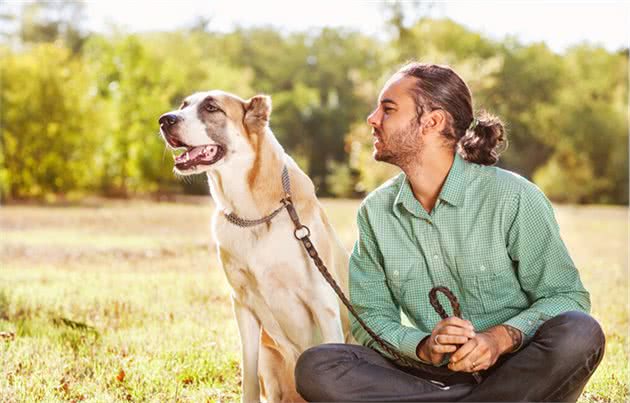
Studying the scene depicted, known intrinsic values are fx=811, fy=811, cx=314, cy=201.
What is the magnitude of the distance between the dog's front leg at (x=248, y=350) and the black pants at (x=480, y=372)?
81 centimetres

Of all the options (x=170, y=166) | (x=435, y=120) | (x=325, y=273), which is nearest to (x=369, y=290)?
(x=325, y=273)

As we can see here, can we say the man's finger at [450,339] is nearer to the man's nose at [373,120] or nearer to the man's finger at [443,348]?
the man's finger at [443,348]

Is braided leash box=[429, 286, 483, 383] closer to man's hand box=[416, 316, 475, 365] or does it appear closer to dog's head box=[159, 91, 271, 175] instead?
man's hand box=[416, 316, 475, 365]

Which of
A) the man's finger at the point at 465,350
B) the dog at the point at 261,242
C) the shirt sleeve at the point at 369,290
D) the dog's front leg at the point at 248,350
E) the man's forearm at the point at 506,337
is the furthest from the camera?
the dog's front leg at the point at 248,350

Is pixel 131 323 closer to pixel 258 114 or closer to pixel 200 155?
pixel 200 155

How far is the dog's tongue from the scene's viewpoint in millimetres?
4047

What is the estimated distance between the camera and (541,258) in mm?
2936

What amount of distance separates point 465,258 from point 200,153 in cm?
161

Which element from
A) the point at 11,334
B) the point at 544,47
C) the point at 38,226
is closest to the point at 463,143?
the point at 11,334

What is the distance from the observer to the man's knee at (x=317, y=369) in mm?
2969

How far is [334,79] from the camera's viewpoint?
39.3m

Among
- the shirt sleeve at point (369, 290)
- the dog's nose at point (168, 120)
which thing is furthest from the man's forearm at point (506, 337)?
the dog's nose at point (168, 120)

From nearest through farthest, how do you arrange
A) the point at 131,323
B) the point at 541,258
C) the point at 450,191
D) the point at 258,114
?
the point at 541,258, the point at 450,191, the point at 258,114, the point at 131,323

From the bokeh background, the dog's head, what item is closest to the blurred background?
the bokeh background
